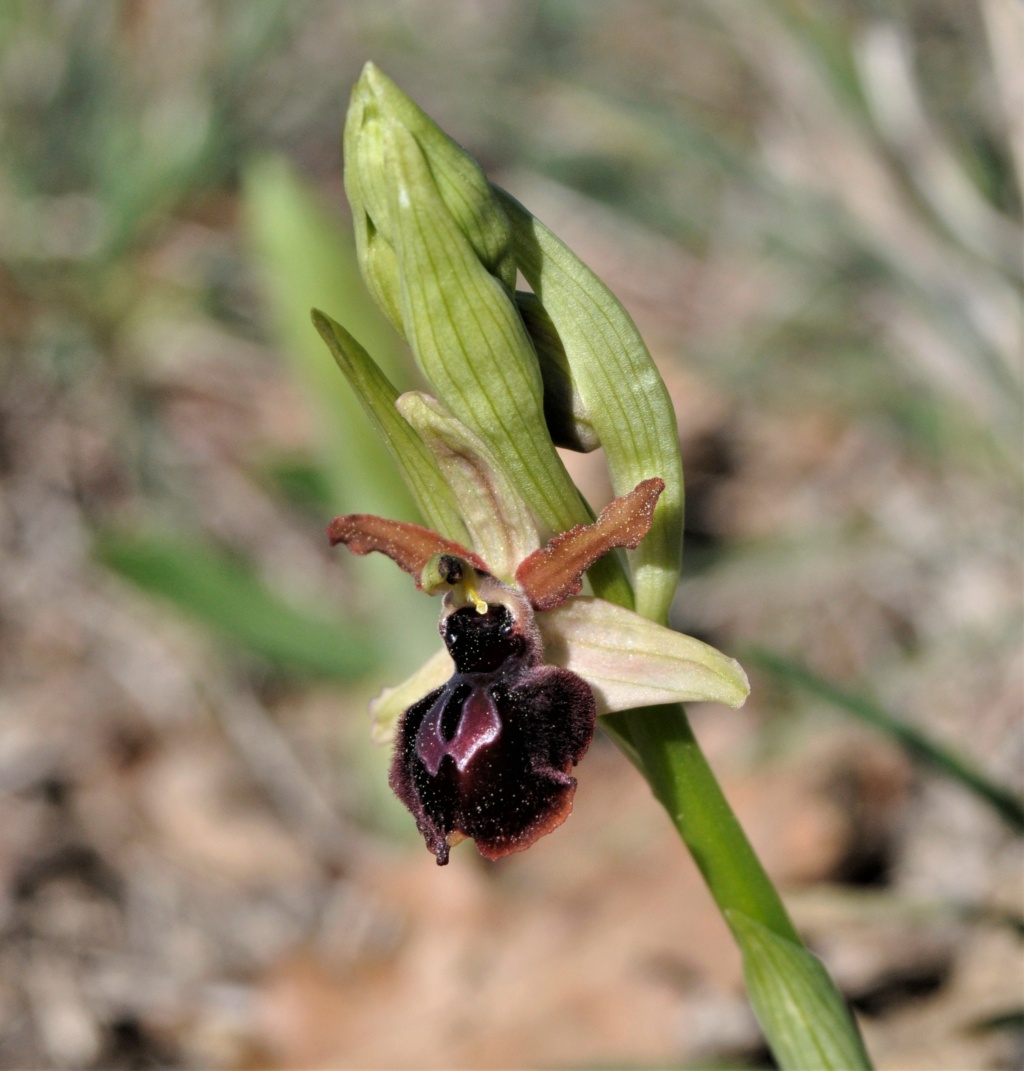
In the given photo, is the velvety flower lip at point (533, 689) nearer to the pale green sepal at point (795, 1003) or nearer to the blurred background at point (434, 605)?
the pale green sepal at point (795, 1003)

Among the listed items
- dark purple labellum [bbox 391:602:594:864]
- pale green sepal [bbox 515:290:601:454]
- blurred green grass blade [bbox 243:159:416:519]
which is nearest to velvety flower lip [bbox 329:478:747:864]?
dark purple labellum [bbox 391:602:594:864]

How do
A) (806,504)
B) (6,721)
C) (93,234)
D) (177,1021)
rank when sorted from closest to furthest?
(177,1021) < (6,721) < (806,504) < (93,234)

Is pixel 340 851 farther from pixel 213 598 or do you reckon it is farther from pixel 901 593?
pixel 901 593

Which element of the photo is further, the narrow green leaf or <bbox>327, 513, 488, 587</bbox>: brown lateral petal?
<bbox>327, 513, 488, 587</bbox>: brown lateral petal

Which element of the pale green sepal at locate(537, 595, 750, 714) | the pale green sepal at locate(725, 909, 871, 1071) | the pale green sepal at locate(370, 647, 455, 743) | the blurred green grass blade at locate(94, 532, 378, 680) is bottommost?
the blurred green grass blade at locate(94, 532, 378, 680)

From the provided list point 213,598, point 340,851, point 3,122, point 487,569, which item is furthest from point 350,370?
point 3,122

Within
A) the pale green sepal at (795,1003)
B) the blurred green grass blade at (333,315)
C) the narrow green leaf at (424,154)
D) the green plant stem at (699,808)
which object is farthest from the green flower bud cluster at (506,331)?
the blurred green grass blade at (333,315)

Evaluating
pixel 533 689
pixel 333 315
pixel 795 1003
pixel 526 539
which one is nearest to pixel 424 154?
pixel 526 539

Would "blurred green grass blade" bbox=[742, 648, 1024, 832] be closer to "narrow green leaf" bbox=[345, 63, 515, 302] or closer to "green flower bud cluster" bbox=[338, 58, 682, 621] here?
"green flower bud cluster" bbox=[338, 58, 682, 621]
